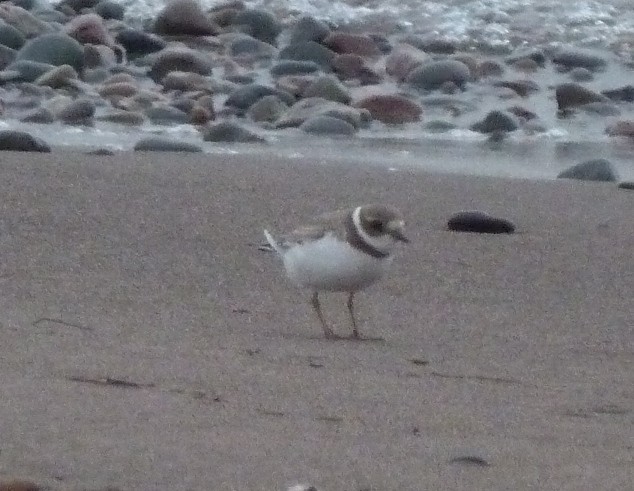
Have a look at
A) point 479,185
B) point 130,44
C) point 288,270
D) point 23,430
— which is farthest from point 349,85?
point 23,430

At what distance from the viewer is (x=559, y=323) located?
4.22m

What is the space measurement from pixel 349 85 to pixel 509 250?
536 centimetres

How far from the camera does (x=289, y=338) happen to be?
12.8 ft

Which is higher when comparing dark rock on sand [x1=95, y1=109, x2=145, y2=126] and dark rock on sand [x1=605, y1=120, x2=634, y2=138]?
dark rock on sand [x1=605, y1=120, x2=634, y2=138]

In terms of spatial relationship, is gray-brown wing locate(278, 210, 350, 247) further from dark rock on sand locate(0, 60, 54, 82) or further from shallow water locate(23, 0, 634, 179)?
dark rock on sand locate(0, 60, 54, 82)

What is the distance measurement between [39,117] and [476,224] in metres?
3.89

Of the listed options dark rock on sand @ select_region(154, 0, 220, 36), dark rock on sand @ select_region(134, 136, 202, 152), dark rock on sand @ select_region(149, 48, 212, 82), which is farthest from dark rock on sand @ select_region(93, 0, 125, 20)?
dark rock on sand @ select_region(134, 136, 202, 152)

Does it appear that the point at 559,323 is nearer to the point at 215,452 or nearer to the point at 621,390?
the point at 621,390

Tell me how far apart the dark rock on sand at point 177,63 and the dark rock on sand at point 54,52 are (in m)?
0.55

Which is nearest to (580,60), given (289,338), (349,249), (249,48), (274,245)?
(249,48)

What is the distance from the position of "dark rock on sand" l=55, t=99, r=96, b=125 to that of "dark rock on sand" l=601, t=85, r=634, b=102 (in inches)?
142

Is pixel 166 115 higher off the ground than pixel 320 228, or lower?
lower

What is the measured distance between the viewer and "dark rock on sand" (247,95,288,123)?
892cm

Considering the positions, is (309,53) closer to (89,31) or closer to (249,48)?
(249,48)
